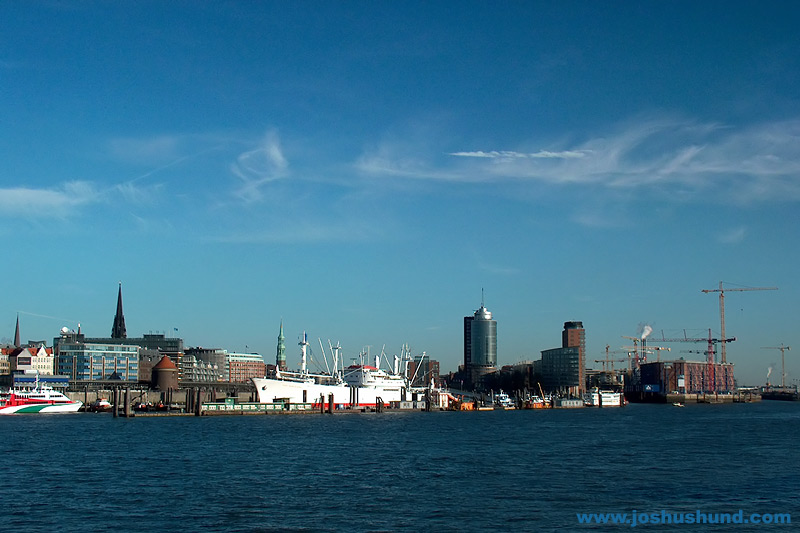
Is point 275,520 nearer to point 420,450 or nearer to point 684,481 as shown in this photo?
point 684,481

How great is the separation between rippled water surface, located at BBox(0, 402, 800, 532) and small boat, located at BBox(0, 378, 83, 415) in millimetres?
49257

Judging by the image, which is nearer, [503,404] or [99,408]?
[99,408]

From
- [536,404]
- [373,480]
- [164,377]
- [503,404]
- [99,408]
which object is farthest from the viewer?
[536,404]

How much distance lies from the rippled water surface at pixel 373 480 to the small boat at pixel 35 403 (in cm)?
4926

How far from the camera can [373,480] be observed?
47156 mm

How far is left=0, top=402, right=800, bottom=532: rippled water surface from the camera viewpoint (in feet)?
116

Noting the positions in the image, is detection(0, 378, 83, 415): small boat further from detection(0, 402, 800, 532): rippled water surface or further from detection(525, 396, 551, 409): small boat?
detection(525, 396, 551, 409): small boat

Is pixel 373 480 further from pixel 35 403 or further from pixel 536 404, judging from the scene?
pixel 536 404

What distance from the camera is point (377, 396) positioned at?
502ft

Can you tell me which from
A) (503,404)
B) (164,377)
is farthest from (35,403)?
(503,404)

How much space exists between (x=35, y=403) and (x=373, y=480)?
100 metres

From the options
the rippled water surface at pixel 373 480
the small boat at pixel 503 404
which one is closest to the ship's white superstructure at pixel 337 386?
the small boat at pixel 503 404

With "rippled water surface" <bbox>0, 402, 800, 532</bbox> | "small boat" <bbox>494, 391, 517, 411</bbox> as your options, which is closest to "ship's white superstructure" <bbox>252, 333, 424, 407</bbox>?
"small boat" <bbox>494, 391, 517, 411</bbox>

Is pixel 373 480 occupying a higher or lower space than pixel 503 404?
higher
